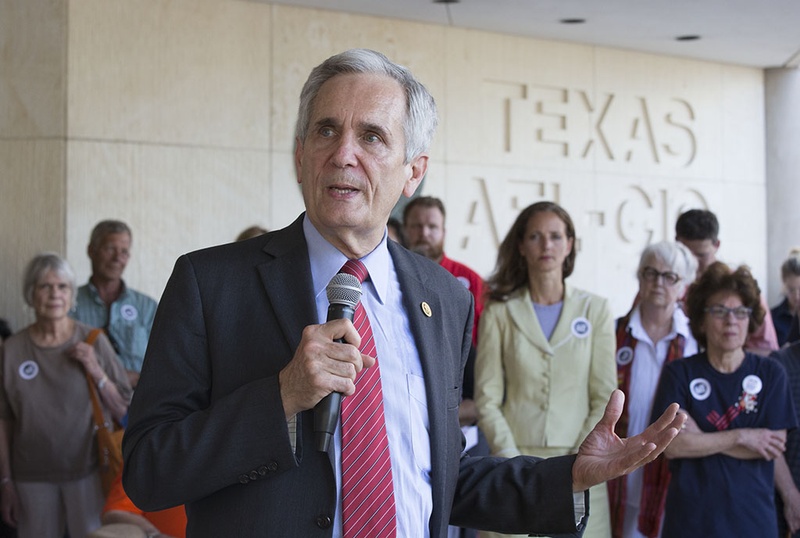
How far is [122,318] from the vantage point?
6184 mm

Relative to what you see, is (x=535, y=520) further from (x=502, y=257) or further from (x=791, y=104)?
(x=791, y=104)

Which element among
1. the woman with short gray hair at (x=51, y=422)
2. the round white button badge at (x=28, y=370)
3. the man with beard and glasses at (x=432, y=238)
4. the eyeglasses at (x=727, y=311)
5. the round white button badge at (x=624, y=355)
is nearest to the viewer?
the eyeglasses at (x=727, y=311)

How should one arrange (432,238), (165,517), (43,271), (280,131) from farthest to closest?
(280,131)
(432,238)
(43,271)
(165,517)

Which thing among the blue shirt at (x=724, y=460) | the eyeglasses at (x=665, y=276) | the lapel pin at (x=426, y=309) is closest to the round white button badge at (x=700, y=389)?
the blue shirt at (x=724, y=460)

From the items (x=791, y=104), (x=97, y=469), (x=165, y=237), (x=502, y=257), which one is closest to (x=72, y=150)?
(x=165, y=237)

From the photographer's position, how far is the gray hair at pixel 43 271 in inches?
212

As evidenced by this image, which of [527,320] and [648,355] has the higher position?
[527,320]

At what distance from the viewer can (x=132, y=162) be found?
288 inches

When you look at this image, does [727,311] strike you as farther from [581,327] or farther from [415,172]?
[415,172]

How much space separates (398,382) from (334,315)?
0.90 feet

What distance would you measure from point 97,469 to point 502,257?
2.44m

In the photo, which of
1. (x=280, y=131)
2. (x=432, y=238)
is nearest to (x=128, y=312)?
(x=432, y=238)

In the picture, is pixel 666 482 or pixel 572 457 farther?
pixel 666 482

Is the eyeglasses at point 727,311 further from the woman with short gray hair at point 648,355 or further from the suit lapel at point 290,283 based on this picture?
the suit lapel at point 290,283
